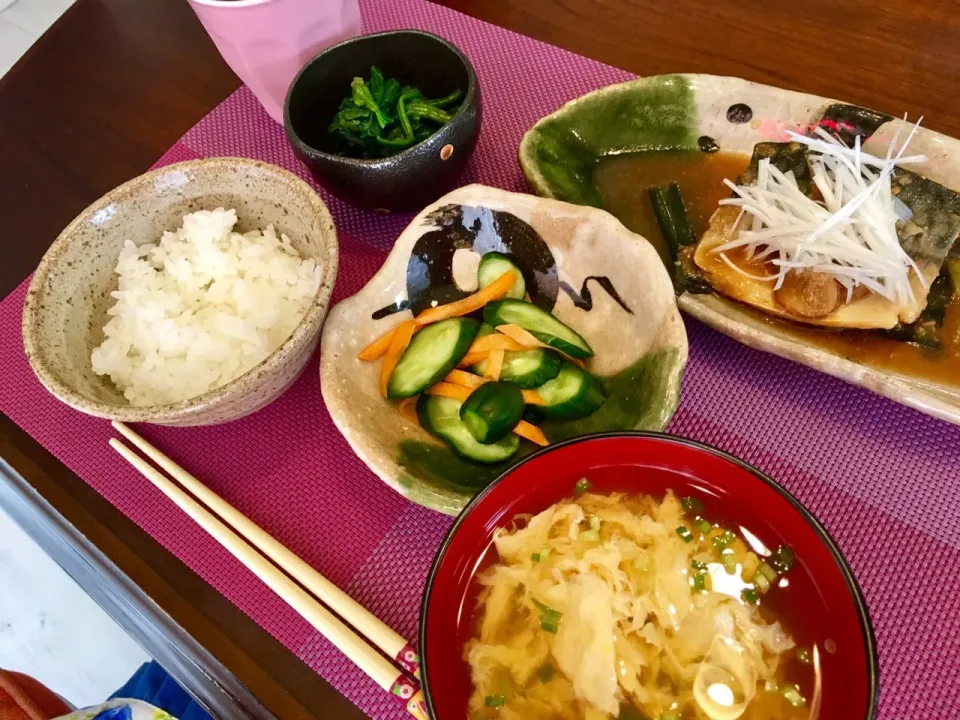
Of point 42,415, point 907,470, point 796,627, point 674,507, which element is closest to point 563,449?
point 674,507

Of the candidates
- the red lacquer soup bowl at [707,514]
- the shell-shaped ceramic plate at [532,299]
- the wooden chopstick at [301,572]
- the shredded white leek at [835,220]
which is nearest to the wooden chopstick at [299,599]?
the wooden chopstick at [301,572]

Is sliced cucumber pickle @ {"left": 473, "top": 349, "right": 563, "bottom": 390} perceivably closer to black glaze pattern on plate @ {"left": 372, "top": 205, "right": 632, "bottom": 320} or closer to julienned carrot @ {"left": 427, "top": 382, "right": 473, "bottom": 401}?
julienned carrot @ {"left": 427, "top": 382, "right": 473, "bottom": 401}

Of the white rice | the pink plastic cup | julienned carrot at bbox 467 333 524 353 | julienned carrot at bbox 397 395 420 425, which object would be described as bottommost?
julienned carrot at bbox 397 395 420 425

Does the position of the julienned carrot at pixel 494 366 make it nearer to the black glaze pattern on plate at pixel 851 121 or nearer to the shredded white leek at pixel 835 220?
the shredded white leek at pixel 835 220

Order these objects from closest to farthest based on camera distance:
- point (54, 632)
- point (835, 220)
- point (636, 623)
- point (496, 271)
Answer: point (636, 623) < point (496, 271) < point (835, 220) < point (54, 632)

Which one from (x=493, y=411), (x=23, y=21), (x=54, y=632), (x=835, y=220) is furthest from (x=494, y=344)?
(x=23, y=21)

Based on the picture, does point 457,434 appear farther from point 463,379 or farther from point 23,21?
point 23,21

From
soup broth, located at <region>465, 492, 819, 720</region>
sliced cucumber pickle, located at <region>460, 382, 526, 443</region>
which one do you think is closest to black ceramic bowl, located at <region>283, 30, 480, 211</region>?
sliced cucumber pickle, located at <region>460, 382, 526, 443</region>
